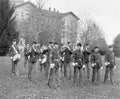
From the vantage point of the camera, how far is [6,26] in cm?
2356

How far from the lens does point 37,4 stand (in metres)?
34.3

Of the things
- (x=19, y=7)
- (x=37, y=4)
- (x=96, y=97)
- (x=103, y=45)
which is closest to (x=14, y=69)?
(x=96, y=97)

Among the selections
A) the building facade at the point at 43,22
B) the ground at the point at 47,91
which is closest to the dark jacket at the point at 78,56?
the ground at the point at 47,91

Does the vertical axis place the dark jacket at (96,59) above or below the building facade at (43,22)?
below

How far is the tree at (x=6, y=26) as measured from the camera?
22797mm

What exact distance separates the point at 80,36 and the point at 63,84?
A: 45929 millimetres

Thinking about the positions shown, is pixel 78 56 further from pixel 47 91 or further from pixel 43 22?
pixel 43 22

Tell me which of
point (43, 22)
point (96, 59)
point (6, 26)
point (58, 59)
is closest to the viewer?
point (58, 59)

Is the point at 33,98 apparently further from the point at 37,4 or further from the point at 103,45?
the point at 103,45

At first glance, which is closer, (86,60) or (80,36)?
(86,60)

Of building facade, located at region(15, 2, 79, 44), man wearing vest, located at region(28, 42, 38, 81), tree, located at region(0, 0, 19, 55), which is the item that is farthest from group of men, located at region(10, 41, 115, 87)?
tree, located at region(0, 0, 19, 55)

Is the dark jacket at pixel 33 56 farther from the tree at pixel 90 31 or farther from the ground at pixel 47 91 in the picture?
the tree at pixel 90 31

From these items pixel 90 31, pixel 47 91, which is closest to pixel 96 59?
pixel 47 91

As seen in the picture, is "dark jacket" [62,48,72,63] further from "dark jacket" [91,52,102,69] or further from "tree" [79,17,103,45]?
"tree" [79,17,103,45]
